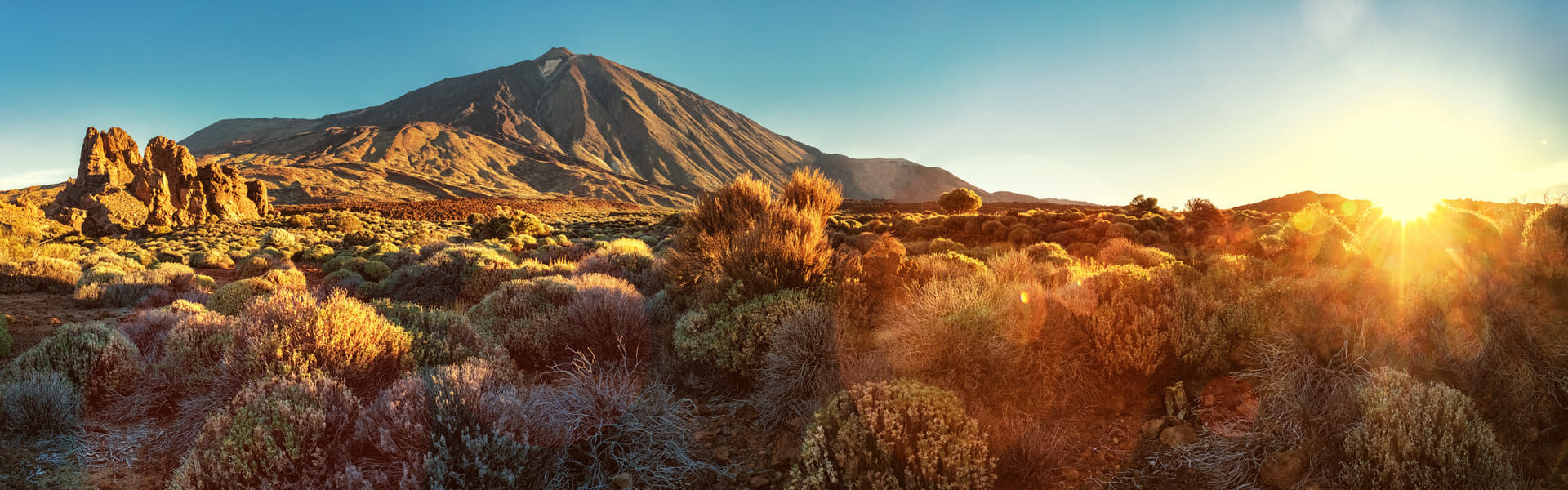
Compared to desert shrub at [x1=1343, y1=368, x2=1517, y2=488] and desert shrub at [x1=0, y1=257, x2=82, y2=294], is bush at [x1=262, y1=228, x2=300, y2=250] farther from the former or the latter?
desert shrub at [x1=1343, y1=368, x2=1517, y2=488]

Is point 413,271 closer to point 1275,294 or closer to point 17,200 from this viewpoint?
point 1275,294

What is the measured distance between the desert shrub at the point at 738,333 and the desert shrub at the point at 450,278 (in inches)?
243

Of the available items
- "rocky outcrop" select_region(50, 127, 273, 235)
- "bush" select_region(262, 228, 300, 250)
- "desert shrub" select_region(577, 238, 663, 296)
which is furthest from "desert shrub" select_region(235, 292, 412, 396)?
"rocky outcrop" select_region(50, 127, 273, 235)

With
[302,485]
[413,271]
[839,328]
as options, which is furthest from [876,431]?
[413,271]

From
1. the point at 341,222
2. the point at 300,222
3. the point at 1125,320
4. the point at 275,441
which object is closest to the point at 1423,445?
the point at 1125,320

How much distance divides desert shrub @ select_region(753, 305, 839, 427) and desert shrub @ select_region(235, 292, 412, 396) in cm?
292

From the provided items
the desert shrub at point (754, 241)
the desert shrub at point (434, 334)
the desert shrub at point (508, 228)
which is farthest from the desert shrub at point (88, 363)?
the desert shrub at point (508, 228)

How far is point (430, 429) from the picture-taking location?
3.17 metres

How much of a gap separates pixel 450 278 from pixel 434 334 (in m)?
6.66

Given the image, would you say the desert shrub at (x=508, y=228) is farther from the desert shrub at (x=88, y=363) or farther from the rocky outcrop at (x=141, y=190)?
the desert shrub at (x=88, y=363)

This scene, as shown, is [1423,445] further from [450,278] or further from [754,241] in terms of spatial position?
[450,278]

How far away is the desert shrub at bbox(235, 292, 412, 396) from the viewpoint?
159 inches

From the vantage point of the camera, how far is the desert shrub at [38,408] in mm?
3855

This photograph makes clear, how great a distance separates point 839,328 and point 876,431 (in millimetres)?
1721
